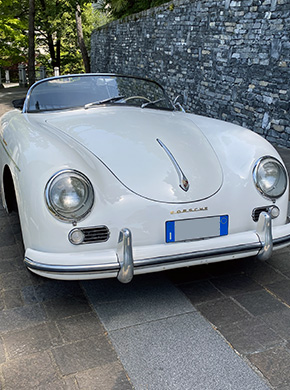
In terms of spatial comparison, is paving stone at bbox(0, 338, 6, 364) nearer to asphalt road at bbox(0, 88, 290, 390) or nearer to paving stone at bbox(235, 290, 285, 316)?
asphalt road at bbox(0, 88, 290, 390)

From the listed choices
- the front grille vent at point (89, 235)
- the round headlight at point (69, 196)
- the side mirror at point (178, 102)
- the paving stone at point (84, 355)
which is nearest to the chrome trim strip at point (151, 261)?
the front grille vent at point (89, 235)

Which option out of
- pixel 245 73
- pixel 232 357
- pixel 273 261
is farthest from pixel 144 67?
pixel 232 357

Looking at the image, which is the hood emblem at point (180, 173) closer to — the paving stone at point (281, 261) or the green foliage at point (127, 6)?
the paving stone at point (281, 261)

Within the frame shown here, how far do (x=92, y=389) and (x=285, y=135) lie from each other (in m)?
6.22

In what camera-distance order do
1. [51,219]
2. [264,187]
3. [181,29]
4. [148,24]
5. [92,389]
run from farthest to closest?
[148,24]
[181,29]
[264,187]
[51,219]
[92,389]

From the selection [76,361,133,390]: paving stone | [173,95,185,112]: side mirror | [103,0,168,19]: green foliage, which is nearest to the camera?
[76,361,133,390]: paving stone

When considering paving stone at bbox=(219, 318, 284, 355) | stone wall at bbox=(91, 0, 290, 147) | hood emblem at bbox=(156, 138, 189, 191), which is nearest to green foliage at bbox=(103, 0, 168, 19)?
stone wall at bbox=(91, 0, 290, 147)

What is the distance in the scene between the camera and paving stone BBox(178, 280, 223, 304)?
107 inches

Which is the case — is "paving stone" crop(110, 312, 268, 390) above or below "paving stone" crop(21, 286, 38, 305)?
above

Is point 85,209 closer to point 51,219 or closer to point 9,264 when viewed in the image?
point 51,219

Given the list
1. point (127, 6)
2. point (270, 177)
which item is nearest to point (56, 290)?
point (270, 177)

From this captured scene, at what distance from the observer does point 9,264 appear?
126 inches

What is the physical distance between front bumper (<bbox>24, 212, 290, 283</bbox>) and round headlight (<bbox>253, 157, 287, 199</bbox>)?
0.69ft

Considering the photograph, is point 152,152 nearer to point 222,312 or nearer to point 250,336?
point 222,312
